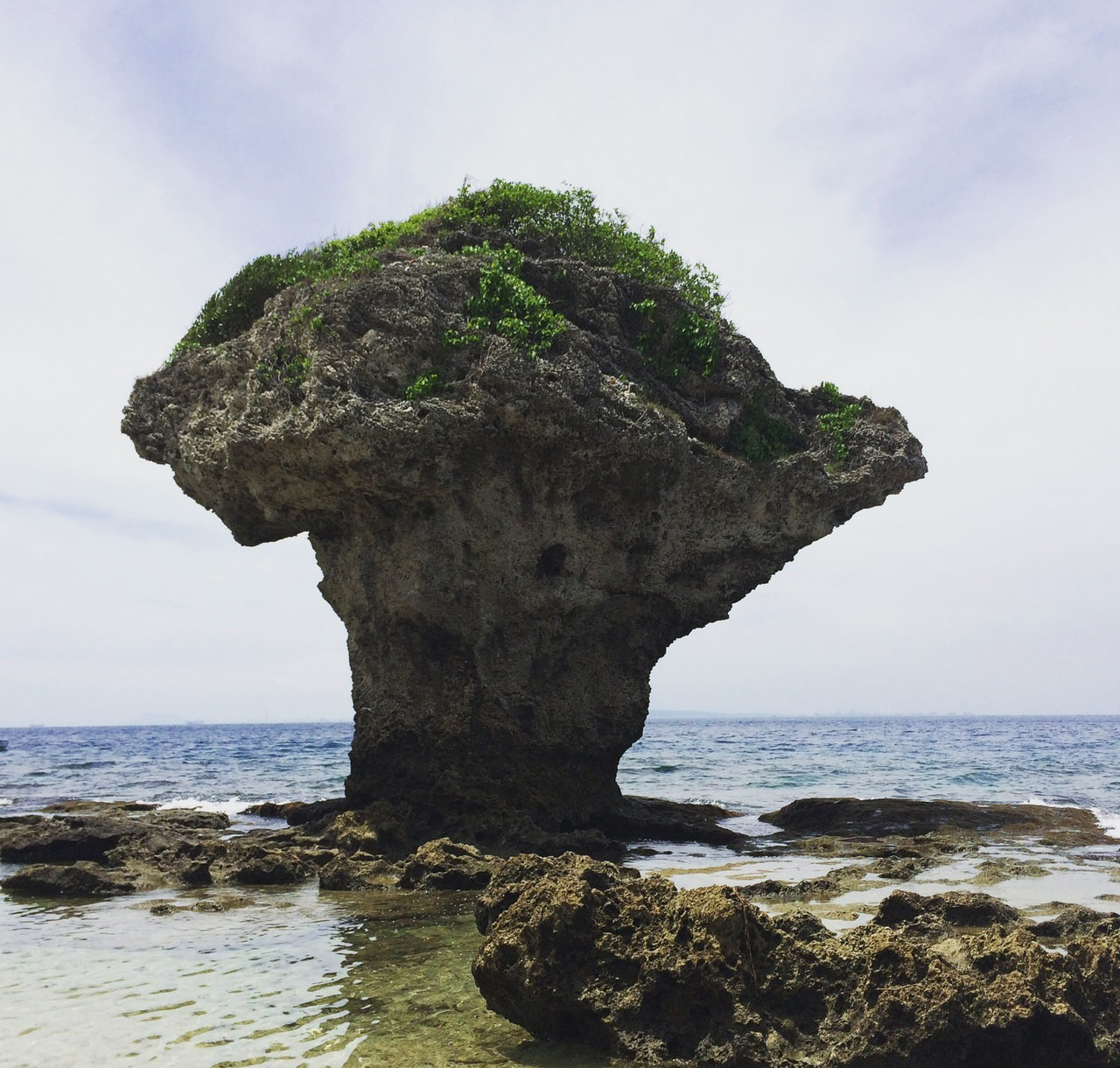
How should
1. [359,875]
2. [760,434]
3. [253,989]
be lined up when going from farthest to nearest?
[760,434] < [359,875] < [253,989]

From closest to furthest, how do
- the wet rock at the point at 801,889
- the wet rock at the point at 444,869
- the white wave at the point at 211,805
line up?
the wet rock at the point at 801,889
the wet rock at the point at 444,869
the white wave at the point at 211,805

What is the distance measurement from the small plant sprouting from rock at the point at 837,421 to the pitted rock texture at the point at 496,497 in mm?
118

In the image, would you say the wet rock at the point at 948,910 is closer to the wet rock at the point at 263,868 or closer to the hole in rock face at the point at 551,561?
the wet rock at the point at 263,868

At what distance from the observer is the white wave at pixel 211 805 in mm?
21328

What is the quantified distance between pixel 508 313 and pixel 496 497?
8.47 feet

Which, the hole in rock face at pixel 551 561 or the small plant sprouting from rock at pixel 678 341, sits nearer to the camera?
the hole in rock face at pixel 551 561

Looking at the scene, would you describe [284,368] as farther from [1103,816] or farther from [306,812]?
[1103,816]

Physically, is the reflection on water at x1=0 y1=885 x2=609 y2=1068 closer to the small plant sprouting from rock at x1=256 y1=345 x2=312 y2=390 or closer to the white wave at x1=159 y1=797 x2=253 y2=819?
the small plant sprouting from rock at x1=256 y1=345 x2=312 y2=390

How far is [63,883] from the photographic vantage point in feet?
35.8

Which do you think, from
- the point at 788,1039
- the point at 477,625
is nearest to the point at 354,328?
the point at 477,625

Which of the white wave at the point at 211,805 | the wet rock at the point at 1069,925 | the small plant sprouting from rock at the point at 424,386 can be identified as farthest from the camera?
the white wave at the point at 211,805

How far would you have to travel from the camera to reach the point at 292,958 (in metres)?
7.65

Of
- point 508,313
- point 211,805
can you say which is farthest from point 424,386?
point 211,805

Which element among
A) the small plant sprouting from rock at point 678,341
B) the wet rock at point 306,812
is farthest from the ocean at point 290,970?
the small plant sprouting from rock at point 678,341
